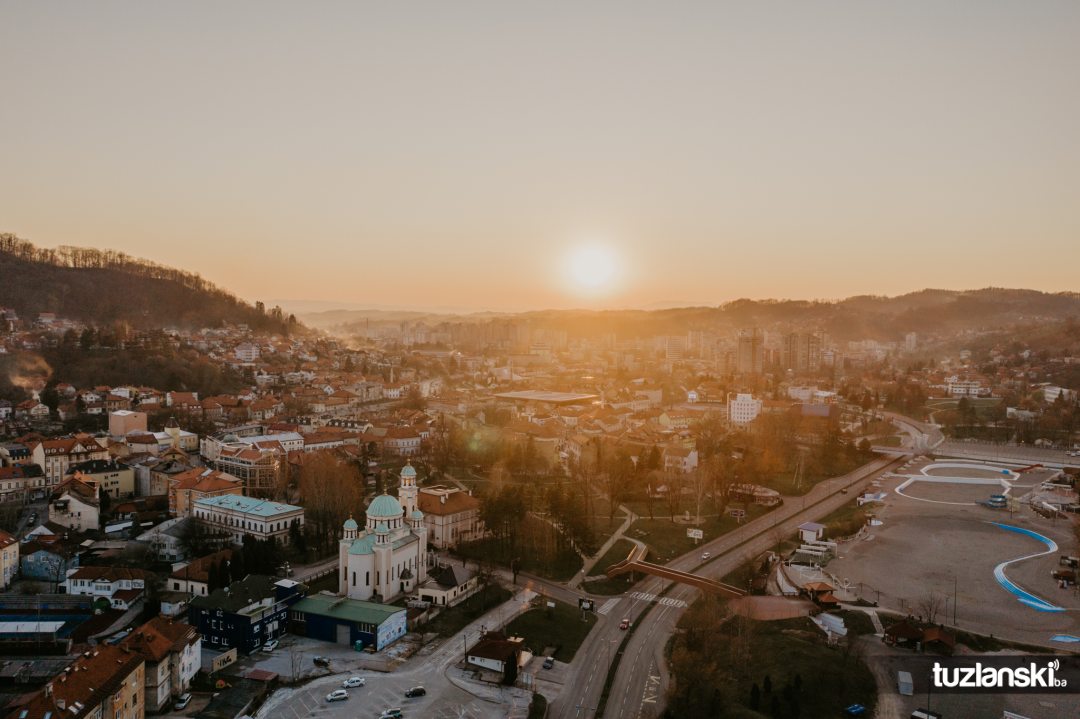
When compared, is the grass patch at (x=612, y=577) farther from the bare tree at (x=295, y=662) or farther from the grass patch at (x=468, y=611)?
the bare tree at (x=295, y=662)

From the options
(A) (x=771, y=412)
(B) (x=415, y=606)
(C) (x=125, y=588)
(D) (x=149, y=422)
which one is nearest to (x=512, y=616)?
(B) (x=415, y=606)

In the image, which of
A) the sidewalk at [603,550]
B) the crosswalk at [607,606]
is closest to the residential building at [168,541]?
the sidewalk at [603,550]

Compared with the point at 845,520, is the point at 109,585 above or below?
above

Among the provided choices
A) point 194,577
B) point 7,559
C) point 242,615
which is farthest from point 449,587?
point 7,559

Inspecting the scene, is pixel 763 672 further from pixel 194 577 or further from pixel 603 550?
pixel 194 577

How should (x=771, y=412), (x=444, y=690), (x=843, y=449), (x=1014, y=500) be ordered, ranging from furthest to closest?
(x=771, y=412) < (x=843, y=449) < (x=1014, y=500) < (x=444, y=690)

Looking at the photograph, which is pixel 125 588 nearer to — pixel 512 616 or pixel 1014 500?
pixel 512 616
